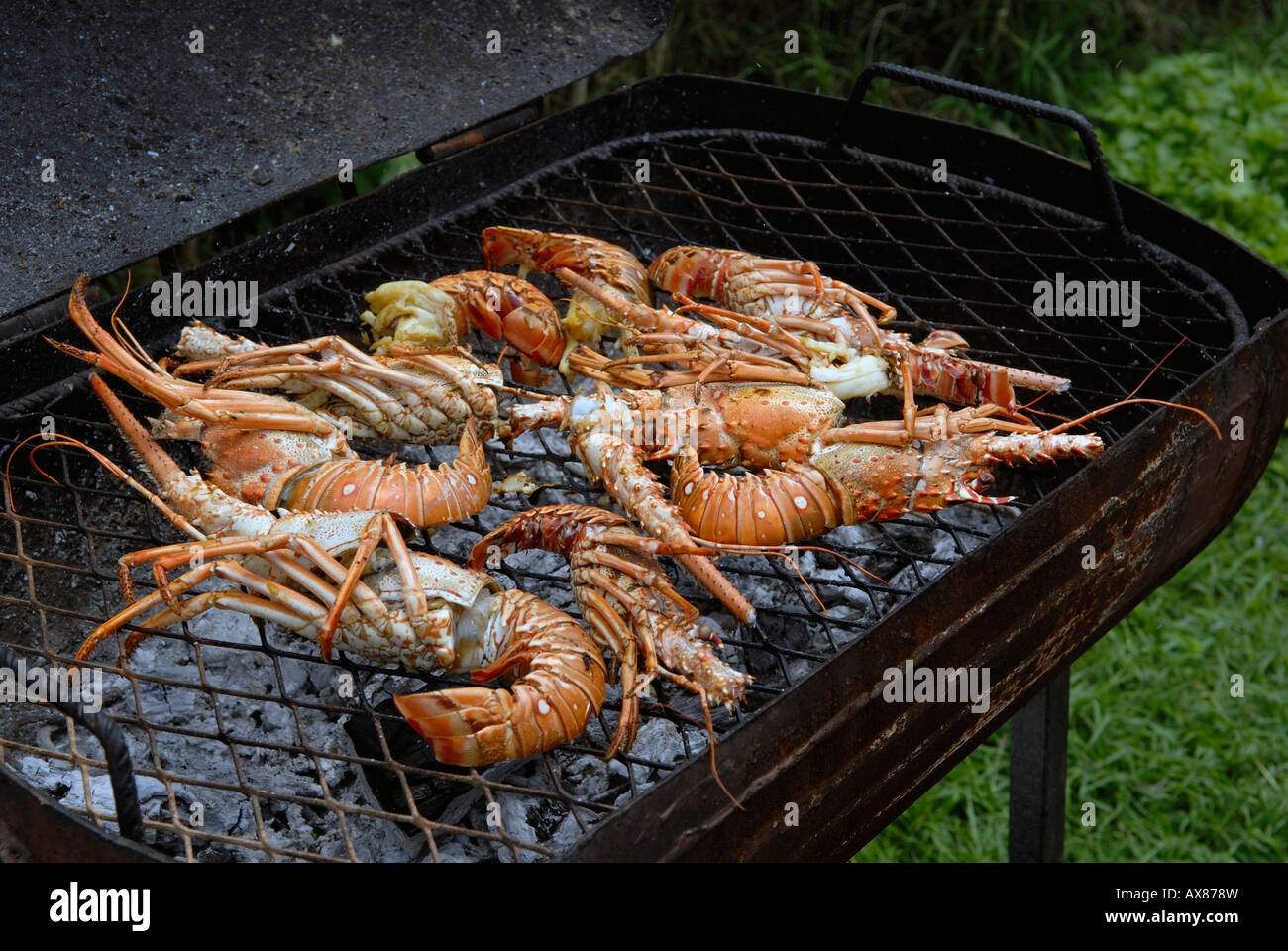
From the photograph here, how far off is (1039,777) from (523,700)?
219 cm

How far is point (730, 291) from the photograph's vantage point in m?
4.16

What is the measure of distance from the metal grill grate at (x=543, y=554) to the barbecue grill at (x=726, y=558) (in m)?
0.01

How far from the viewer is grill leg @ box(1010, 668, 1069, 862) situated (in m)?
4.15

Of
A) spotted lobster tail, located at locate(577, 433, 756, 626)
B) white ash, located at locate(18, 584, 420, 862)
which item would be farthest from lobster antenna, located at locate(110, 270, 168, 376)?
spotted lobster tail, located at locate(577, 433, 756, 626)

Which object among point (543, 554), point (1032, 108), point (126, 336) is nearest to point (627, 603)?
point (543, 554)

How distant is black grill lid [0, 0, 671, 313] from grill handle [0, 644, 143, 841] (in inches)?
65.0

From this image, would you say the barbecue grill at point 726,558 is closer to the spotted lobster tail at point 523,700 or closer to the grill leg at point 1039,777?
the spotted lobster tail at point 523,700
